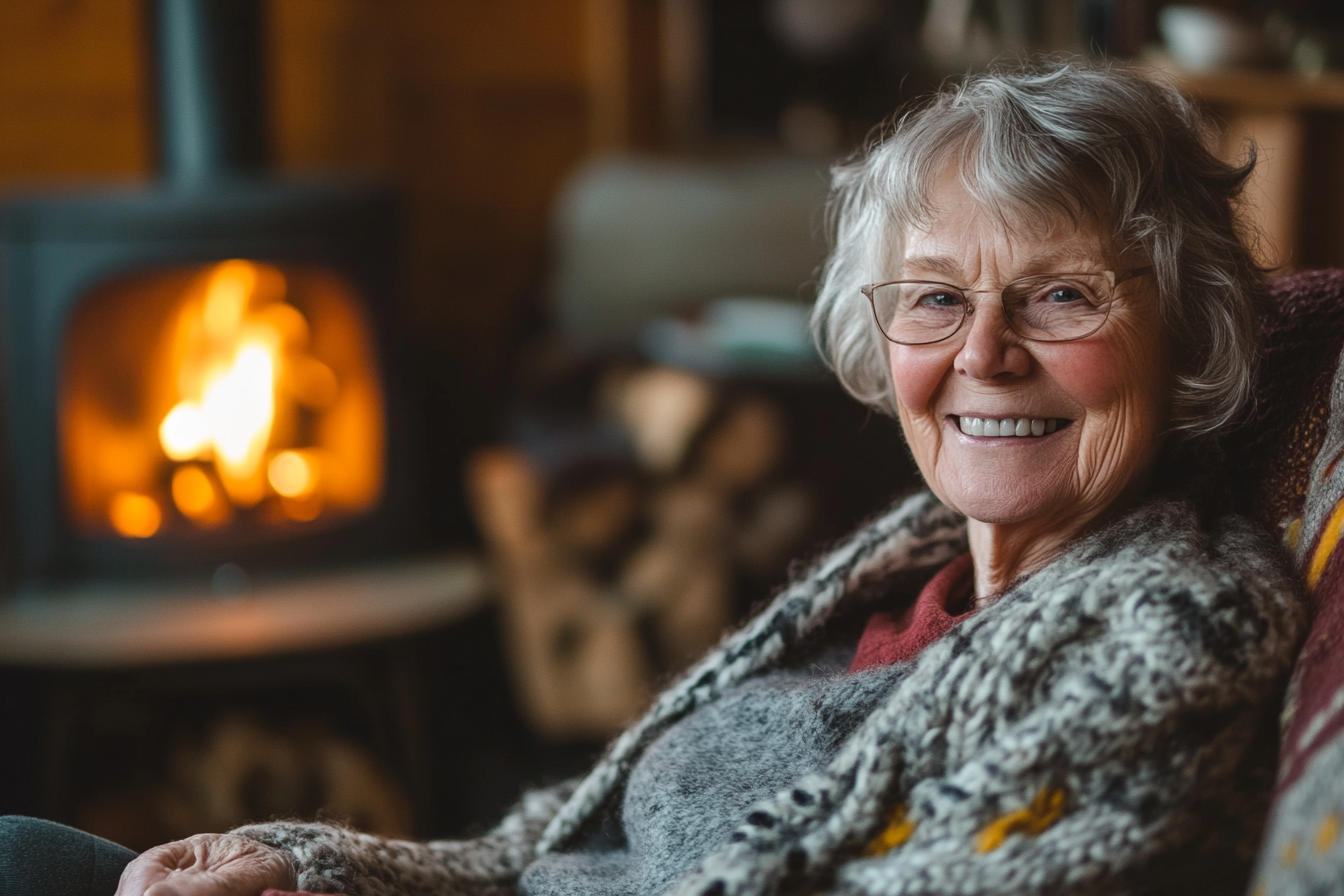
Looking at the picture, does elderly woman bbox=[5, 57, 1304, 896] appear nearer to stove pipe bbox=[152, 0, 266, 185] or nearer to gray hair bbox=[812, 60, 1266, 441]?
gray hair bbox=[812, 60, 1266, 441]

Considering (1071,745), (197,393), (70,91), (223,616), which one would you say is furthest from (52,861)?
(70,91)

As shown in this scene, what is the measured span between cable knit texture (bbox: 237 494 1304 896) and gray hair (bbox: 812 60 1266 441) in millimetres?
143

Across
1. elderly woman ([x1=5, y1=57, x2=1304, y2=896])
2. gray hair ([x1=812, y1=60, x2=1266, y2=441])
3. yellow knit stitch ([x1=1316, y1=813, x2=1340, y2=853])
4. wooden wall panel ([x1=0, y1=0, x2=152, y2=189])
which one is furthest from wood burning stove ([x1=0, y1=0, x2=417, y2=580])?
yellow knit stitch ([x1=1316, y1=813, x2=1340, y2=853])

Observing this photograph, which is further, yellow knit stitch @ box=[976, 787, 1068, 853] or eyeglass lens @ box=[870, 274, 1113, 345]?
eyeglass lens @ box=[870, 274, 1113, 345]

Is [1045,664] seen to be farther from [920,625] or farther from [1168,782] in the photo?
[920,625]

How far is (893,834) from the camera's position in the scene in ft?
2.92

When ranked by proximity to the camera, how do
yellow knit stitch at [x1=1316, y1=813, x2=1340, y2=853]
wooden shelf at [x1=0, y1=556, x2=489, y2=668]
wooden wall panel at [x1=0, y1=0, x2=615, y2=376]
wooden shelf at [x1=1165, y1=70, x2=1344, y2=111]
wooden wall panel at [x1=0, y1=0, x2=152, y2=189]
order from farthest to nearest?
wooden wall panel at [x1=0, y1=0, x2=615, y2=376]
wooden wall panel at [x1=0, y1=0, x2=152, y2=189]
wooden shelf at [x1=0, y1=556, x2=489, y2=668]
wooden shelf at [x1=1165, y1=70, x2=1344, y2=111]
yellow knit stitch at [x1=1316, y1=813, x2=1340, y2=853]

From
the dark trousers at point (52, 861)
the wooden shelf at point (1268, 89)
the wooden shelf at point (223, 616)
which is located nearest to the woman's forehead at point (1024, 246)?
the dark trousers at point (52, 861)

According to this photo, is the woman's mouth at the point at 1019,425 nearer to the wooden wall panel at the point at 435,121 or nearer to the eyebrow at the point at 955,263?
the eyebrow at the point at 955,263

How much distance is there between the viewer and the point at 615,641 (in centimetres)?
271

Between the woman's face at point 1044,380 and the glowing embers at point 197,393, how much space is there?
5.41 feet

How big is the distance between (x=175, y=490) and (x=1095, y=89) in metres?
1.92

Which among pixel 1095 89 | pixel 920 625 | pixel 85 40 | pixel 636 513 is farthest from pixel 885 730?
pixel 85 40

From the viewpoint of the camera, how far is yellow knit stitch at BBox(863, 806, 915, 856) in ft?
2.90
